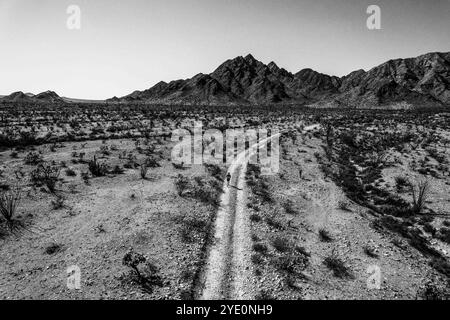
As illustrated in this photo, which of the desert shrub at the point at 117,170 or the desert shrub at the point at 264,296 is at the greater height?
the desert shrub at the point at 117,170

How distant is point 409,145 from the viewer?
29.0 metres

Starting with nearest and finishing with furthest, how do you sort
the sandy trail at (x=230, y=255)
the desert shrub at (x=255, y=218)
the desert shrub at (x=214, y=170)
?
the sandy trail at (x=230, y=255) < the desert shrub at (x=255, y=218) < the desert shrub at (x=214, y=170)

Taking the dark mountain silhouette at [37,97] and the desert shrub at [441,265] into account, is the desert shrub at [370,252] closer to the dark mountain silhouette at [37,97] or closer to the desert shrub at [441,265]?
the desert shrub at [441,265]

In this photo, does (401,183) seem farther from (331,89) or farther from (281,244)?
(331,89)

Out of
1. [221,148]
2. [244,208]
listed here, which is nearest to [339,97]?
[221,148]

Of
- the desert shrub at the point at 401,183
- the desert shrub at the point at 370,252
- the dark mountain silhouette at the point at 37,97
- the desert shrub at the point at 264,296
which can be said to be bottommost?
the desert shrub at the point at 264,296

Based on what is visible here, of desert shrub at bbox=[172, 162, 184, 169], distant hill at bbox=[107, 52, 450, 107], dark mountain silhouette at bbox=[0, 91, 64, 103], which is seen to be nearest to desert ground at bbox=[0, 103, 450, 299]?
desert shrub at bbox=[172, 162, 184, 169]

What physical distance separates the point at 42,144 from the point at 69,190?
14.2 m

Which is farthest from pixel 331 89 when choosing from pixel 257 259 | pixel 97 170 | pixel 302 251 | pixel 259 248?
pixel 257 259

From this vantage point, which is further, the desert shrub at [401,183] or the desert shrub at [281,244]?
the desert shrub at [401,183]

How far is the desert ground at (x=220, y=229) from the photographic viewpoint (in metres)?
8.94

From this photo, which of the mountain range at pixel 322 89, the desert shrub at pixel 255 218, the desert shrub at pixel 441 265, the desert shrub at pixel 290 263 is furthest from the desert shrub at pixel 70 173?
the mountain range at pixel 322 89

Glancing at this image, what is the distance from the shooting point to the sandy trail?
28.5 ft

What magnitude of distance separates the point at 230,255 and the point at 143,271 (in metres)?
3.09
